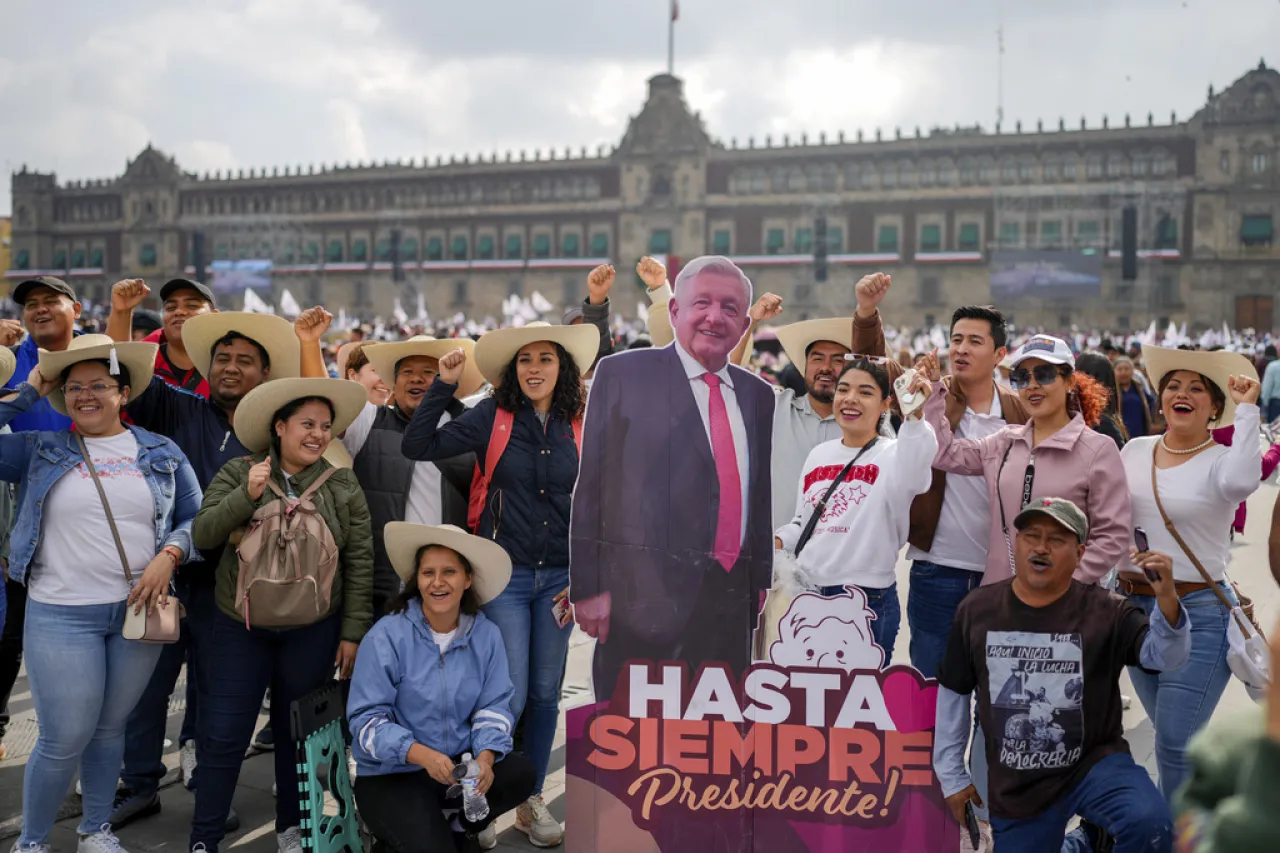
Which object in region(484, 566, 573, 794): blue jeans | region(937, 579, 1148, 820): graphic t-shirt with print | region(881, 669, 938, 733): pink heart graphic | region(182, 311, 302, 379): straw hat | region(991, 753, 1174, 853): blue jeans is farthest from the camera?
region(182, 311, 302, 379): straw hat

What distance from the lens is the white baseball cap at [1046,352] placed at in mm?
3096

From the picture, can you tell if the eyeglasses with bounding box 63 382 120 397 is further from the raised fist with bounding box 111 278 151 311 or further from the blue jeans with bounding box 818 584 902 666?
the blue jeans with bounding box 818 584 902 666

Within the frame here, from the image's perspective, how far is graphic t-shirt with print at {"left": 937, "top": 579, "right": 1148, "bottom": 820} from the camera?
104 inches

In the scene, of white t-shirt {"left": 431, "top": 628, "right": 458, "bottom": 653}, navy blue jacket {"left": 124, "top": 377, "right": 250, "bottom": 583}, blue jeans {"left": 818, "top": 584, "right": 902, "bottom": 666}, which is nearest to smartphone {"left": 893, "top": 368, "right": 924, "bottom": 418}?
blue jeans {"left": 818, "top": 584, "right": 902, "bottom": 666}

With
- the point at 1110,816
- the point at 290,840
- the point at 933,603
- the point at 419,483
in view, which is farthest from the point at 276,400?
the point at 1110,816

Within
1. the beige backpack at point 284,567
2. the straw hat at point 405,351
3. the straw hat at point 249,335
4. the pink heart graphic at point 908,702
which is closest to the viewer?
the pink heart graphic at point 908,702

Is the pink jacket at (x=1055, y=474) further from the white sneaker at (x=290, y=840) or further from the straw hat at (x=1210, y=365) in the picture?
the white sneaker at (x=290, y=840)

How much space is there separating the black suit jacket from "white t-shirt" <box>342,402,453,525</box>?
939mm

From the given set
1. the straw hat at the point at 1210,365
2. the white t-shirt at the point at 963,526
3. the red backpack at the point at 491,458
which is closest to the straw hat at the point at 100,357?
the red backpack at the point at 491,458

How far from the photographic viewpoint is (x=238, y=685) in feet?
10.2

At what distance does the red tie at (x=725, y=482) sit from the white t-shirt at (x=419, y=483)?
1144 mm

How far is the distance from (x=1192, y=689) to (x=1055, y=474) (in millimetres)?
690

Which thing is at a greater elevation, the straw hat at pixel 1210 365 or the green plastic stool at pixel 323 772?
the straw hat at pixel 1210 365

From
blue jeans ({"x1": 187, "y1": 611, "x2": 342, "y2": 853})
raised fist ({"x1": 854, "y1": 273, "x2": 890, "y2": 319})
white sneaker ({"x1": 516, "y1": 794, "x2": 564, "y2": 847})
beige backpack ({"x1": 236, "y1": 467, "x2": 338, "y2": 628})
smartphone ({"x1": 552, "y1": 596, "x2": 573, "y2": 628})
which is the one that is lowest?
white sneaker ({"x1": 516, "y1": 794, "x2": 564, "y2": 847})
